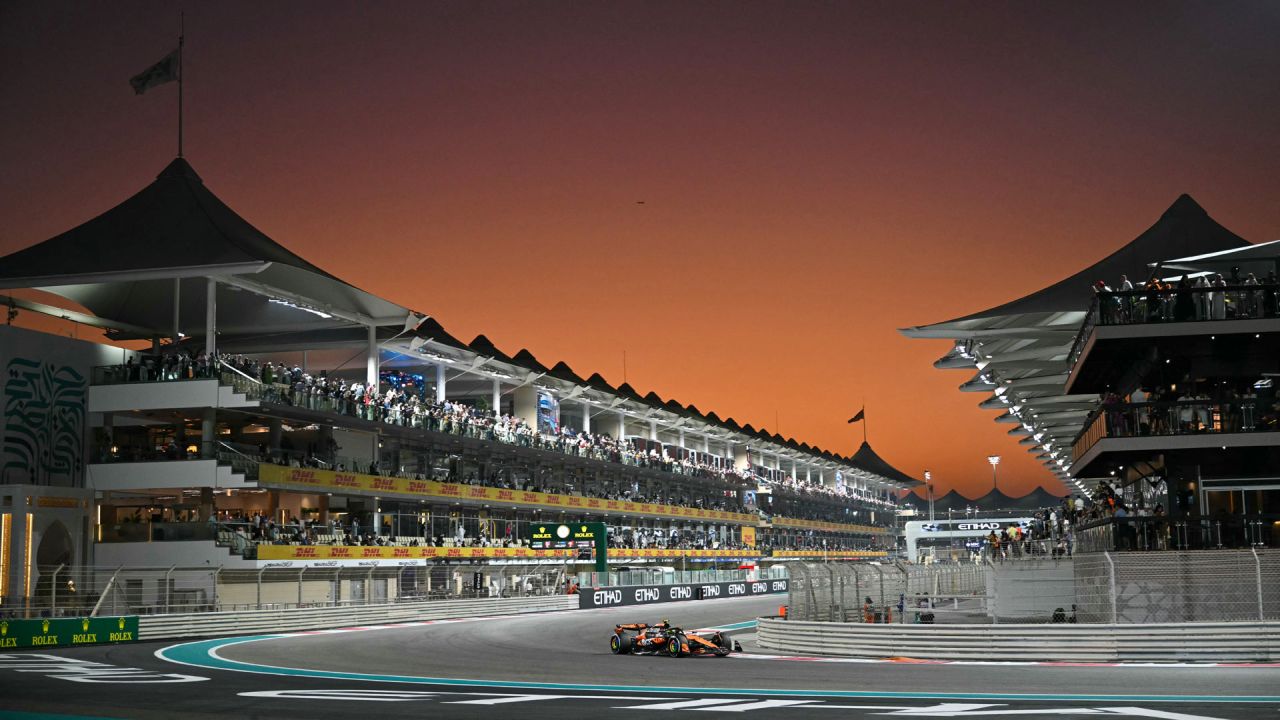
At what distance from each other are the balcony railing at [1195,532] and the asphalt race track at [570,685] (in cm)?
685

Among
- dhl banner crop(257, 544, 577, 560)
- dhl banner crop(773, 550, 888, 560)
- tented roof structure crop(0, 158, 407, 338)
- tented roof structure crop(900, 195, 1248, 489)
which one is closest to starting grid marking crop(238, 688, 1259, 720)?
tented roof structure crop(900, 195, 1248, 489)

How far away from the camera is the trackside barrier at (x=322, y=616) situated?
1490 inches

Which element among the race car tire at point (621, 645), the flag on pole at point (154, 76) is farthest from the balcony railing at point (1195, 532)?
the flag on pole at point (154, 76)

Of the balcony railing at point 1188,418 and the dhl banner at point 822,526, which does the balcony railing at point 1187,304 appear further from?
the dhl banner at point 822,526

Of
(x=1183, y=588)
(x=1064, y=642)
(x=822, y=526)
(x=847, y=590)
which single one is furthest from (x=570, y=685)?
(x=822, y=526)

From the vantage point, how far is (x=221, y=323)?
60.2 metres

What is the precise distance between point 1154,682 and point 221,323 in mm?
48449

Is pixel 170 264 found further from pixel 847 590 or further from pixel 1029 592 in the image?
pixel 1029 592

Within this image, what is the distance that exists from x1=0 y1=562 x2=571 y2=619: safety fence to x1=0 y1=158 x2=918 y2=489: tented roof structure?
10.5 metres

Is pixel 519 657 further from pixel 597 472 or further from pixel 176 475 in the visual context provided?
pixel 597 472

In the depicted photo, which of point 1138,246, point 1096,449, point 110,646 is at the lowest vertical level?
point 110,646

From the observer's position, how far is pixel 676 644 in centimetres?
2912

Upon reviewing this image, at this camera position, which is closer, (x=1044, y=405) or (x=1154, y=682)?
(x=1154, y=682)

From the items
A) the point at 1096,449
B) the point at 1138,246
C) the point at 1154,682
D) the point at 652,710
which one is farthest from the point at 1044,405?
the point at 652,710
